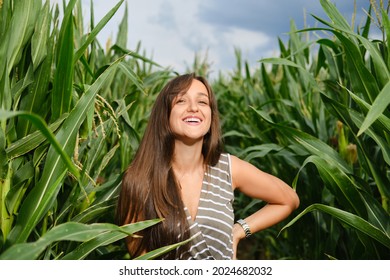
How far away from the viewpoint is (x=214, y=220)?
1.45 m

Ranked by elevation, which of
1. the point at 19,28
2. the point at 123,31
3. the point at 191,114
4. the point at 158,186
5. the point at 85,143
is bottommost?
the point at 158,186

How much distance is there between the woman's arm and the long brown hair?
96 millimetres

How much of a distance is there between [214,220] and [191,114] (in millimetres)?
330

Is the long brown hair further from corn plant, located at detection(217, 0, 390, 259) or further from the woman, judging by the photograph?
corn plant, located at detection(217, 0, 390, 259)

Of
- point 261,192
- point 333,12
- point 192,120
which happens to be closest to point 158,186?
point 192,120

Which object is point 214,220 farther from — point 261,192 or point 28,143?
point 28,143

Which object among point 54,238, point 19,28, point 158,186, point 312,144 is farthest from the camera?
point 312,144

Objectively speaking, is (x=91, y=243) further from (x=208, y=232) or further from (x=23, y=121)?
(x=208, y=232)

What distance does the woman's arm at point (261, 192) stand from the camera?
1562 mm

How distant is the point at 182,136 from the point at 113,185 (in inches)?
10.5

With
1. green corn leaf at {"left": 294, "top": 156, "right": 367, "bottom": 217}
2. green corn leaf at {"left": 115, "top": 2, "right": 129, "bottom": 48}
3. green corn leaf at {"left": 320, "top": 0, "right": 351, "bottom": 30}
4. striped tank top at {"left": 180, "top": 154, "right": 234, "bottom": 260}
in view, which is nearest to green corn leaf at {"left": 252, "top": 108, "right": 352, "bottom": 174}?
green corn leaf at {"left": 294, "top": 156, "right": 367, "bottom": 217}

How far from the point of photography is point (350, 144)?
1932 millimetres

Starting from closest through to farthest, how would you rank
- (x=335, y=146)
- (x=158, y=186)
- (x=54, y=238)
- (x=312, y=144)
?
(x=54, y=238) → (x=158, y=186) → (x=312, y=144) → (x=335, y=146)
